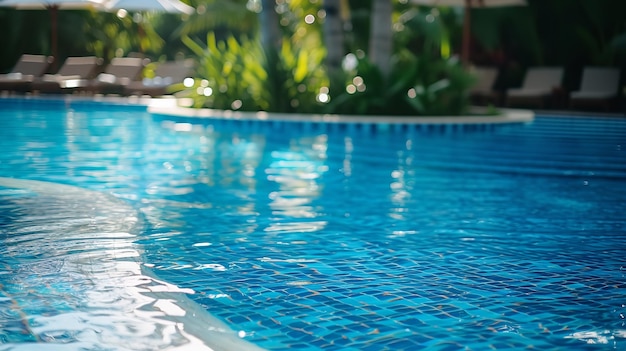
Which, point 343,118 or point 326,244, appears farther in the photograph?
point 343,118

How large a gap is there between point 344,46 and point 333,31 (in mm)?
6504

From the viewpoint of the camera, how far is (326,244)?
5.51m

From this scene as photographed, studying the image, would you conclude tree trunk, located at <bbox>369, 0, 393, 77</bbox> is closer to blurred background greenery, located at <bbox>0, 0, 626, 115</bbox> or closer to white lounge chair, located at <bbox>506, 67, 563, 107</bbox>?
blurred background greenery, located at <bbox>0, 0, 626, 115</bbox>

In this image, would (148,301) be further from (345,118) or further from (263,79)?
(263,79)

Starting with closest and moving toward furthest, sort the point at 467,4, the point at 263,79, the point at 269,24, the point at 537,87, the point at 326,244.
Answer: the point at 326,244, the point at 263,79, the point at 269,24, the point at 467,4, the point at 537,87

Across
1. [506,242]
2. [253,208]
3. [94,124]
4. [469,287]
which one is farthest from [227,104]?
[469,287]

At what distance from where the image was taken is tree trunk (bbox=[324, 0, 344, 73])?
49.1 ft

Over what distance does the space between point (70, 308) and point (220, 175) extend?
4.95m

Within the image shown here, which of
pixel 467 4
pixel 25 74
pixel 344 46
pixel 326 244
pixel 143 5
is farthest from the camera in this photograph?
pixel 344 46

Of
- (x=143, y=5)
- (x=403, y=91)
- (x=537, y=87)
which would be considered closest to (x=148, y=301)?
(x=403, y=91)

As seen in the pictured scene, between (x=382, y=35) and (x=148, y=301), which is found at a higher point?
(x=382, y=35)

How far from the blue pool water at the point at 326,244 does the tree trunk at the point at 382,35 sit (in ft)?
11.4

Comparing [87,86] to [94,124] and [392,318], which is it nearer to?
[94,124]

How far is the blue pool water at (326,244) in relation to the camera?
3771 mm
